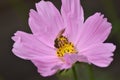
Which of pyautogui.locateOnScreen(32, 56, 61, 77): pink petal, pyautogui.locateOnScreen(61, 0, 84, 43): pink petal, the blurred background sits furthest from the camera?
the blurred background

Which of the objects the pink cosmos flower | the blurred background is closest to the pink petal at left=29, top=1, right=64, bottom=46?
the pink cosmos flower

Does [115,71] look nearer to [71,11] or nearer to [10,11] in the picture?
[10,11]

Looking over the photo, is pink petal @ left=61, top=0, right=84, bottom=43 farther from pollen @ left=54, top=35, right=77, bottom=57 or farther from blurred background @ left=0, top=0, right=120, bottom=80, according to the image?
blurred background @ left=0, top=0, right=120, bottom=80

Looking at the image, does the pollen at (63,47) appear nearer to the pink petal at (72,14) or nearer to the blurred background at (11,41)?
the pink petal at (72,14)

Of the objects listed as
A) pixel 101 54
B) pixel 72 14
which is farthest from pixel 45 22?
pixel 101 54

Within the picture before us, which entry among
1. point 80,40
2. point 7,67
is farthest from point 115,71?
point 80,40

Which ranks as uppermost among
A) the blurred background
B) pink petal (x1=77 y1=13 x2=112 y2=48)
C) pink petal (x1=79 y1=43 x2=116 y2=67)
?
pink petal (x1=77 y1=13 x2=112 y2=48)

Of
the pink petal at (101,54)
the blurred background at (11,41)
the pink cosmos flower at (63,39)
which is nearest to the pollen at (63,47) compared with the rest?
the pink cosmos flower at (63,39)
